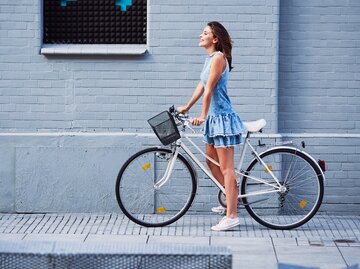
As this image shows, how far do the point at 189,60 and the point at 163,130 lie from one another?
110 centimetres

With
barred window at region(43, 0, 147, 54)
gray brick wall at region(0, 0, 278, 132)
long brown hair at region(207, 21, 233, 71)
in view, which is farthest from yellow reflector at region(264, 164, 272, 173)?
barred window at region(43, 0, 147, 54)

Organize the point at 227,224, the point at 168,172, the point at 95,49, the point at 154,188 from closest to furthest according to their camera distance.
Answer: the point at 227,224 → the point at 168,172 → the point at 154,188 → the point at 95,49

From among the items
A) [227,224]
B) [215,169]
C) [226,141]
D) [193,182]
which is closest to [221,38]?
[226,141]

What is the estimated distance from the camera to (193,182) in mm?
7449

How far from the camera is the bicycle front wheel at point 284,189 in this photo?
742 cm

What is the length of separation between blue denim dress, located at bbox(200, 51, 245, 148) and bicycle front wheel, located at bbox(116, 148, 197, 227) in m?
0.41

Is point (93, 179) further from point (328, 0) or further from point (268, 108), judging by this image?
point (328, 0)

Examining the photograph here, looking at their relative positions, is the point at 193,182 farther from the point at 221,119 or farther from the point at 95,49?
the point at 95,49

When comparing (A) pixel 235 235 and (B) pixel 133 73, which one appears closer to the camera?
(A) pixel 235 235

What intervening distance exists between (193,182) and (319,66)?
1790 mm

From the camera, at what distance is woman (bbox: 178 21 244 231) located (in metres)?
7.01

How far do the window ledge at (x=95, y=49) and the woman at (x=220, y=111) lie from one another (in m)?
1.05

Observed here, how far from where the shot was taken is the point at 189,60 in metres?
8.10

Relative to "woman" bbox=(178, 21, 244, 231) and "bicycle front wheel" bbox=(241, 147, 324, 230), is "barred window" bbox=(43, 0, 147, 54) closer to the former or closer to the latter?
"woman" bbox=(178, 21, 244, 231)
